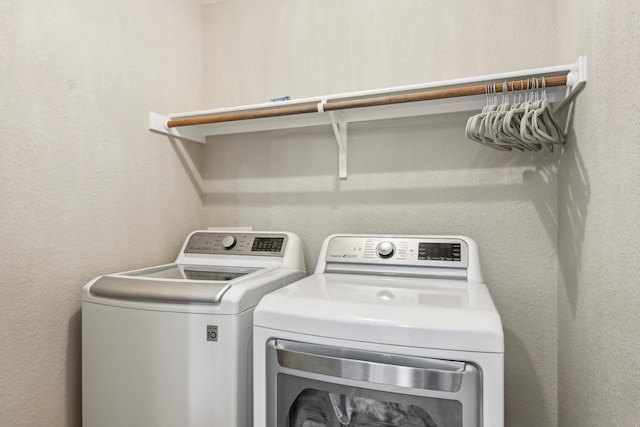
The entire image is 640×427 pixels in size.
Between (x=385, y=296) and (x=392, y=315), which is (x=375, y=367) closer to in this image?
(x=392, y=315)

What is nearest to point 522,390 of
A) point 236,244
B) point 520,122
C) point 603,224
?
point 603,224

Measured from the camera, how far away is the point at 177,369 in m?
1.12

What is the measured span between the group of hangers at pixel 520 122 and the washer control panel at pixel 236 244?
933 millimetres

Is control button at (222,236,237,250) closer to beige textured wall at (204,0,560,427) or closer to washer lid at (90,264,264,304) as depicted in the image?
beige textured wall at (204,0,560,427)

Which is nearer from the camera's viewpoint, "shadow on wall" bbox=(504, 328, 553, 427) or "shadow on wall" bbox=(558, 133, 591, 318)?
"shadow on wall" bbox=(558, 133, 591, 318)

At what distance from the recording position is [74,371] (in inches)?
51.9

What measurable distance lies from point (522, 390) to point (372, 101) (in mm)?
1311

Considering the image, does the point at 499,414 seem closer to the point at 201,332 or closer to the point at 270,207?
the point at 201,332

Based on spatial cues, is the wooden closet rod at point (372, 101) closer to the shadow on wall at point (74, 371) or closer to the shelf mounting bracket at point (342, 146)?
the shelf mounting bracket at point (342, 146)

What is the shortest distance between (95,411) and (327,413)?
0.84m

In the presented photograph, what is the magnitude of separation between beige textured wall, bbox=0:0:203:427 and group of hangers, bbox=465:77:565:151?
1394 mm

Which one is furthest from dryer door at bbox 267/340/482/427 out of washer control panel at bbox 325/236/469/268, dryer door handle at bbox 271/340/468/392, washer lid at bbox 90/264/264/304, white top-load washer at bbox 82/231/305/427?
washer control panel at bbox 325/236/469/268

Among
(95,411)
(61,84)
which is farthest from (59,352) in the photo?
(61,84)

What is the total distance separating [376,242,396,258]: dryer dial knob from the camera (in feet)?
4.73
